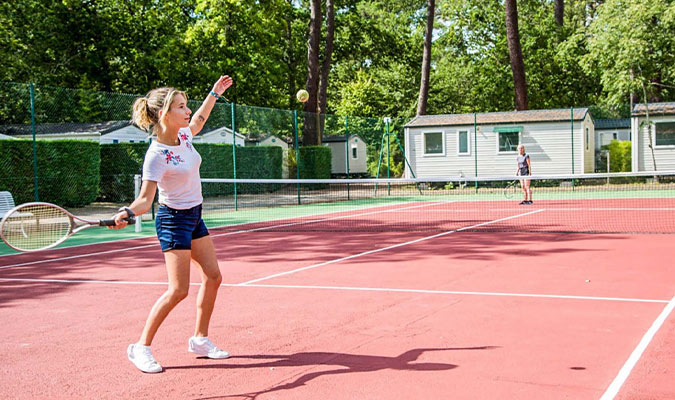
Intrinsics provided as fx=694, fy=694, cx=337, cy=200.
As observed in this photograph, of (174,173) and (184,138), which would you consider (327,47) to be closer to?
(184,138)

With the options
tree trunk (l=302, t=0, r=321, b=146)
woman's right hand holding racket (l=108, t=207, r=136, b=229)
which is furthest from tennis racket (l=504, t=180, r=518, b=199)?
woman's right hand holding racket (l=108, t=207, r=136, b=229)

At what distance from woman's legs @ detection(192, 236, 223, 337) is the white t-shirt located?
312mm

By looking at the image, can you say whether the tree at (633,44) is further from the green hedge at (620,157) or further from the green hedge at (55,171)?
the green hedge at (55,171)

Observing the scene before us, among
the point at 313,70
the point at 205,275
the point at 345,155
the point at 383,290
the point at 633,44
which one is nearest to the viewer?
the point at 205,275

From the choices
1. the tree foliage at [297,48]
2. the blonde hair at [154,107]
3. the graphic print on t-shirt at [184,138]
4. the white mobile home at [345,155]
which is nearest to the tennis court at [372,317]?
the graphic print on t-shirt at [184,138]

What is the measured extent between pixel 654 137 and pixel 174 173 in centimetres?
2642

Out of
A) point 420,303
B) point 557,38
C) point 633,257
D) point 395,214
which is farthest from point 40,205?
point 557,38

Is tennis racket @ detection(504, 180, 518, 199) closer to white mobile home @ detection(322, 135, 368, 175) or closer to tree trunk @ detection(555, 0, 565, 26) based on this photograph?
white mobile home @ detection(322, 135, 368, 175)

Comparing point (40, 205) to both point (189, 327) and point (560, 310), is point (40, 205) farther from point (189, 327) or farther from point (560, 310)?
point (560, 310)

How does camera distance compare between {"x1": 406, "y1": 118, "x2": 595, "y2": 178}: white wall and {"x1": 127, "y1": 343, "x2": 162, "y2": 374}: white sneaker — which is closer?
{"x1": 127, "y1": 343, "x2": 162, "y2": 374}: white sneaker

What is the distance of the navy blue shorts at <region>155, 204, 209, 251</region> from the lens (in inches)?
178

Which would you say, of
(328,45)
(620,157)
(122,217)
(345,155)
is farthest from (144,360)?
(345,155)

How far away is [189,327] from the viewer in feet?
19.1

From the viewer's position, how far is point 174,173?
4520 mm
